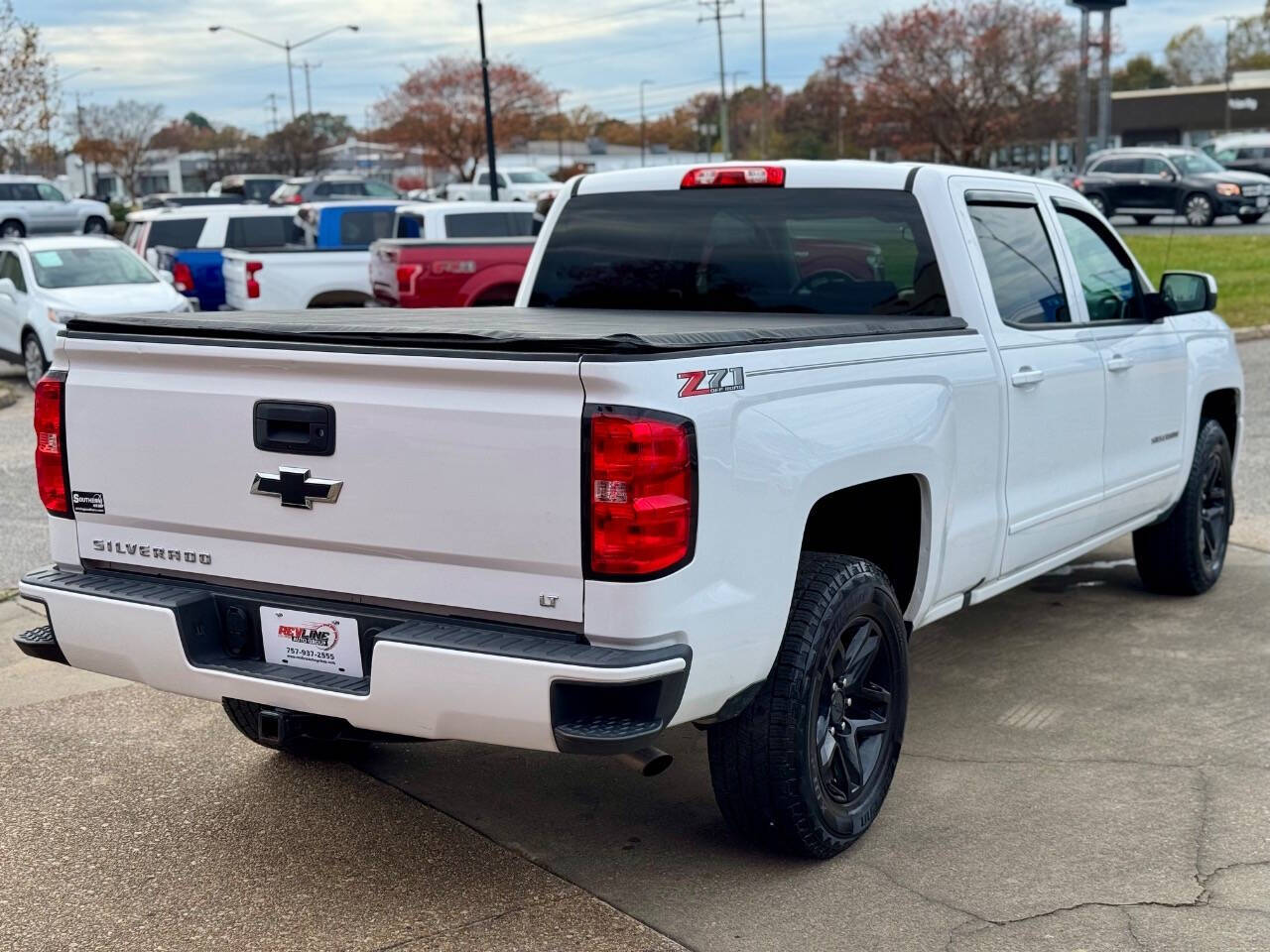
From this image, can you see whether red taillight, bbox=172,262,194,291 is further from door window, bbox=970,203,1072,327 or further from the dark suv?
the dark suv

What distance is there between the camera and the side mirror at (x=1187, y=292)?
622cm

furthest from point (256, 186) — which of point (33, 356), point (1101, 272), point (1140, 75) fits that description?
point (1140, 75)

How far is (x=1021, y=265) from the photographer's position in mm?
5469

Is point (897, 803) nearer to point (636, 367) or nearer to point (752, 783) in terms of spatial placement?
point (752, 783)

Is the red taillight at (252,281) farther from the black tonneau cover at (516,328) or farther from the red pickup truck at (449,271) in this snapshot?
the black tonneau cover at (516,328)

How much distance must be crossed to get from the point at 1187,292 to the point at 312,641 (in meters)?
4.17

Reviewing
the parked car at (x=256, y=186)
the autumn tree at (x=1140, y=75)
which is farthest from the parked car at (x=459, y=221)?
the autumn tree at (x=1140, y=75)

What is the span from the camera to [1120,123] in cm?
8481

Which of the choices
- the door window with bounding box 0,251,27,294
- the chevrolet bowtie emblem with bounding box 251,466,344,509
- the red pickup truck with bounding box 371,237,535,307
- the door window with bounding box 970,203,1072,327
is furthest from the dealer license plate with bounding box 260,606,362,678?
the door window with bounding box 0,251,27,294

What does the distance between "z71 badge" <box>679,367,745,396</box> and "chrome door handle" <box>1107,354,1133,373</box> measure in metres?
2.65

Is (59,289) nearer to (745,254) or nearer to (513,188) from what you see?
(745,254)

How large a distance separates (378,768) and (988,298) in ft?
8.44

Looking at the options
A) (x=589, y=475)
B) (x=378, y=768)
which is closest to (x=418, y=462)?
(x=589, y=475)

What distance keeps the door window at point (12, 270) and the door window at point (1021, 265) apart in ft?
42.4
